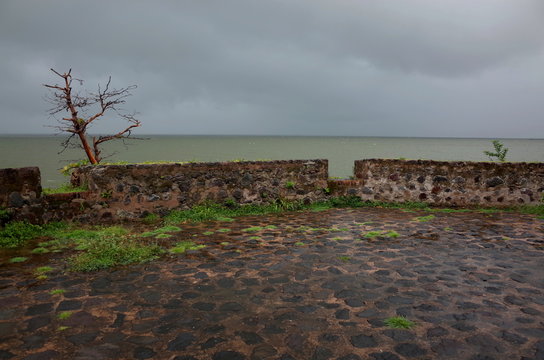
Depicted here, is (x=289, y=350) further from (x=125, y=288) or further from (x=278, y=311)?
(x=125, y=288)

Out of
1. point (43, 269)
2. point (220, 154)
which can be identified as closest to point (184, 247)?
point (43, 269)

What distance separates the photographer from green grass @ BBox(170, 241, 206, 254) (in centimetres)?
628

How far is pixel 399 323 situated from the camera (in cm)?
379

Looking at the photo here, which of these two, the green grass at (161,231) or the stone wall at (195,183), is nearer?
the green grass at (161,231)

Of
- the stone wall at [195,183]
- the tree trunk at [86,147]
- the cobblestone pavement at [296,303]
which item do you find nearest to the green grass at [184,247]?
the cobblestone pavement at [296,303]

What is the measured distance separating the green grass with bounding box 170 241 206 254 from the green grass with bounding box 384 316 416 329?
366 centimetres

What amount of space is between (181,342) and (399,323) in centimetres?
221

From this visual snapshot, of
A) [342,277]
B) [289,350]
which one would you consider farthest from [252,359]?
[342,277]

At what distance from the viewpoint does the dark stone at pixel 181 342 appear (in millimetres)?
3408

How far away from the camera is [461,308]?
4113 millimetres

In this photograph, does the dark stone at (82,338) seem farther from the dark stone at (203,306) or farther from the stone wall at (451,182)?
the stone wall at (451,182)

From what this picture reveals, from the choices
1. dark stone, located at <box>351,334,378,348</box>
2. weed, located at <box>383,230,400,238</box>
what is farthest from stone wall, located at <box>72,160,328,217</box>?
dark stone, located at <box>351,334,378,348</box>

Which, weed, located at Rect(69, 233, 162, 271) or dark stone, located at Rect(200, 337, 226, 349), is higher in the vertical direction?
weed, located at Rect(69, 233, 162, 271)

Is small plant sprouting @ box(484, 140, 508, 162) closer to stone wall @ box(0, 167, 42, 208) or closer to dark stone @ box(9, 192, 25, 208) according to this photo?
stone wall @ box(0, 167, 42, 208)
